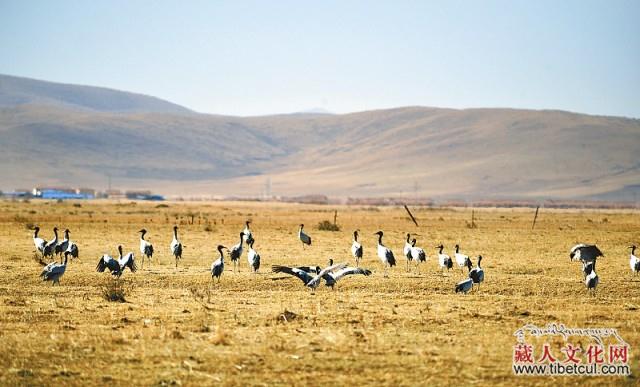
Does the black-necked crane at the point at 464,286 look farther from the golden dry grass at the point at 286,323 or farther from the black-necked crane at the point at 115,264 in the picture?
the black-necked crane at the point at 115,264

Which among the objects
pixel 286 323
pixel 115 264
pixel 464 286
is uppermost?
pixel 115 264

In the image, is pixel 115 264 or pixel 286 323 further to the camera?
pixel 115 264

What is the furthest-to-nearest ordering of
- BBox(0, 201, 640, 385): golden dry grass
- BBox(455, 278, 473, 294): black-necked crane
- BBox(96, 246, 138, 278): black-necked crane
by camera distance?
BBox(96, 246, 138, 278): black-necked crane → BBox(455, 278, 473, 294): black-necked crane → BBox(0, 201, 640, 385): golden dry grass

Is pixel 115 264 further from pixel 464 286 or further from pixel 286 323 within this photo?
pixel 464 286

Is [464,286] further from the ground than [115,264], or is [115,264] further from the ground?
[115,264]

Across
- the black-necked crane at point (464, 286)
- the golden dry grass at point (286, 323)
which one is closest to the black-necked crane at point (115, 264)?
the golden dry grass at point (286, 323)

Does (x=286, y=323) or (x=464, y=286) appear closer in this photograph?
(x=286, y=323)

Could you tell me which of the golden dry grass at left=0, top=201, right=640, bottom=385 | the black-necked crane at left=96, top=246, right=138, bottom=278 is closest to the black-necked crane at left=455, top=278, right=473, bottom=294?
the golden dry grass at left=0, top=201, right=640, bottom=385

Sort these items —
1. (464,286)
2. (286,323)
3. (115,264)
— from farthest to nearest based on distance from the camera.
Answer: (115,264), (464,286), (286,323)

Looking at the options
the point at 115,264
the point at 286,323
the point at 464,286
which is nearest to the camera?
the point at 286,323

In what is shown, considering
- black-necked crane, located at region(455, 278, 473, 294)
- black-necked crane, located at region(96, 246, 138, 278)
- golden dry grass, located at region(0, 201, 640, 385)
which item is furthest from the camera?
black-necked crane, located at region(96, 246, 138, 278)

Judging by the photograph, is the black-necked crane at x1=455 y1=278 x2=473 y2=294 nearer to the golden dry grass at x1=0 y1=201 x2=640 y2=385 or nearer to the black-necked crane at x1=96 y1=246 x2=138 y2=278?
the golden dry grass at x1=0 y1=201 x2=640 y2=385

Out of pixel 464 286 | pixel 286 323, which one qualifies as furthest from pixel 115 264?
pixel 464 286

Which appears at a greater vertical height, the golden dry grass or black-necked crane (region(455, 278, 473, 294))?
black-necked crane (region(455, 278, 473, 294))
